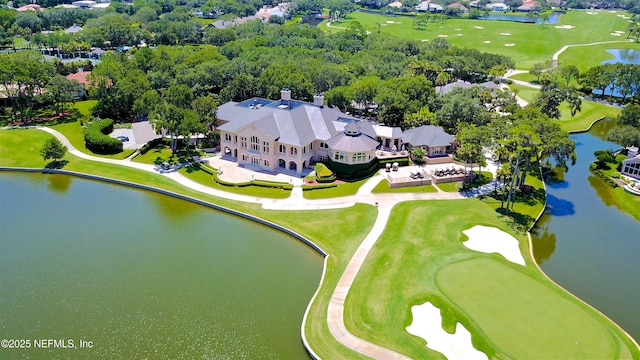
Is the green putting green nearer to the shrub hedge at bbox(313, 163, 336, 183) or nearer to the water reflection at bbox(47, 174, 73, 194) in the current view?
the shrub hedge at bbox(313, 163, 336, 183)

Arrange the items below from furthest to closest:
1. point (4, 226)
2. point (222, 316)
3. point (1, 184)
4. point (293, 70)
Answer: point (293, 70) < point (1, 184) < point (4, 226) < point (222, 316)

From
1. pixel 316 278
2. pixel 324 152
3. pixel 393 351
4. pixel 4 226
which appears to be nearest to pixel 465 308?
pixel 393 351

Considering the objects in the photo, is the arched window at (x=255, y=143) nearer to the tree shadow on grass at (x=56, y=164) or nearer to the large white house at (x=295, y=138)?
the large white house at (x=295, y=138)

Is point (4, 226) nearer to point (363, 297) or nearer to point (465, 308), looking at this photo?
point (363, 297)

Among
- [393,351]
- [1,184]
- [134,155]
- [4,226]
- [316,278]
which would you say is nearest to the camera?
[393,351]

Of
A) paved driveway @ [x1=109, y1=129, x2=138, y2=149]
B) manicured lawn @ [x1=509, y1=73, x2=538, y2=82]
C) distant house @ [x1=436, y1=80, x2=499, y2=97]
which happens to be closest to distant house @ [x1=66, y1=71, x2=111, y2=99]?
paved driveway @ [x1=109, y1=129, x2=138, y2=149]

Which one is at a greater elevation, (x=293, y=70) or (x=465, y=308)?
(x=293, y=70)

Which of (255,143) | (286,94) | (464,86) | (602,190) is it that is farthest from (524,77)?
(255,143)

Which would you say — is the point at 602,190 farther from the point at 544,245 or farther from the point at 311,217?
the point at 311,217
